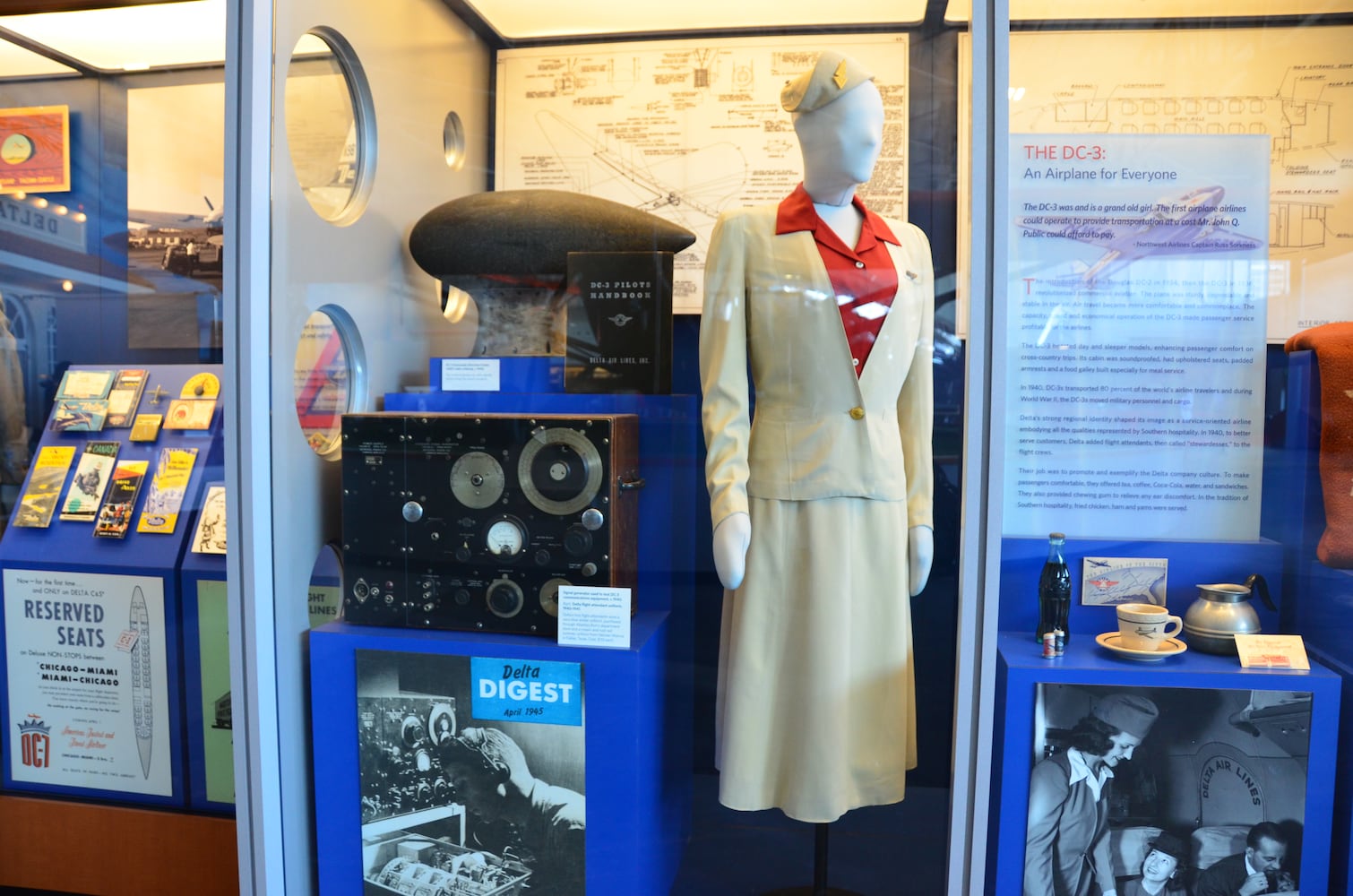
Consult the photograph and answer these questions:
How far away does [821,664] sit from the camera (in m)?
1.77

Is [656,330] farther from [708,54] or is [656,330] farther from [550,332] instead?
[708,54]

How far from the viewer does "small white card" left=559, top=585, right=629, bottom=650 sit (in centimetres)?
184

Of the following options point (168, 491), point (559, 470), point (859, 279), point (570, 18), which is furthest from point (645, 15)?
point (168, 491)

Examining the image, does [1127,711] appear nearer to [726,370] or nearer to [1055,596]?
[1055,596]

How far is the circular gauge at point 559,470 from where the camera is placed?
184 cm

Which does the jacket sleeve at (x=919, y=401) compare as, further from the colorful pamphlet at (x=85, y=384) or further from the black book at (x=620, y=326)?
the colorful pamphlet at (x=85, y=384)

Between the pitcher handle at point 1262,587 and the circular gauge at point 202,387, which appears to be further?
the circular gauge at point 202,387

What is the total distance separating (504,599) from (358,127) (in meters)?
1.17

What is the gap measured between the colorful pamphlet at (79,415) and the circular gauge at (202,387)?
0.23 metres

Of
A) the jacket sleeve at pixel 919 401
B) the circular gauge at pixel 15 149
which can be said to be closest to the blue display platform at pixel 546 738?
the jacket sleeve at pixel 919 401

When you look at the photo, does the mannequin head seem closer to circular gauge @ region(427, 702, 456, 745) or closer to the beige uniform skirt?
the beige uniform skirt

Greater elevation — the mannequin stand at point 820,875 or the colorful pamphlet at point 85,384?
the colorful pamphlet at point 85,384

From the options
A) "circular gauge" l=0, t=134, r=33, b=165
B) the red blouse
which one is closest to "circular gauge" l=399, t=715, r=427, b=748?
the red blouse

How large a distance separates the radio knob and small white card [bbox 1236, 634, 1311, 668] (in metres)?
1.33
